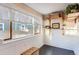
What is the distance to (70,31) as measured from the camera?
1.36m

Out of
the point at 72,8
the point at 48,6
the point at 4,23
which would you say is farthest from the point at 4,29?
the point at 72,8

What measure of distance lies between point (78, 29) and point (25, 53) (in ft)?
2.46

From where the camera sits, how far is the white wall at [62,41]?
4.37 ft

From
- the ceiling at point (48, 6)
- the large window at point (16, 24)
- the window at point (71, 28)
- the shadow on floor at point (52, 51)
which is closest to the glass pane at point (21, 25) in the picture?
the large window at point (16, 24)

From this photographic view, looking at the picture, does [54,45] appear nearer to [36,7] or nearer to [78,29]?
[78,29]

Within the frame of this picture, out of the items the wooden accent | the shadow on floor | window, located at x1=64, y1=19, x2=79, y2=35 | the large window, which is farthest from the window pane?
window, located at x1=64, y1=19, x2=79, y2=35

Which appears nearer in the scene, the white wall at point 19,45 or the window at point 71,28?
the white wall at point 19,45

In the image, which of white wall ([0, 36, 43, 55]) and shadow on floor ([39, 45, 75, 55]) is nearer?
white wall ([0, 36, 43, 55])

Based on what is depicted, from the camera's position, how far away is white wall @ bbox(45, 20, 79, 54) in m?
1.33

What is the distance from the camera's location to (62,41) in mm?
1389

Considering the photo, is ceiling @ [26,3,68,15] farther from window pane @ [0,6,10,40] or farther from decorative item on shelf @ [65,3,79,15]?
window pane @ [0,6,10,40]

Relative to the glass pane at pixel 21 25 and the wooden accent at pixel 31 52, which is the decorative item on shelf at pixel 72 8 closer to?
the glass pane at pixel 21 25

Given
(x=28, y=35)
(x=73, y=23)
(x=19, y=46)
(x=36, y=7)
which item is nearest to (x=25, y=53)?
(x=19, y=46)

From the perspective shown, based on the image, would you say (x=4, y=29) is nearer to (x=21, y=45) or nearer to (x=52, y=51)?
(x=21, y=45)
